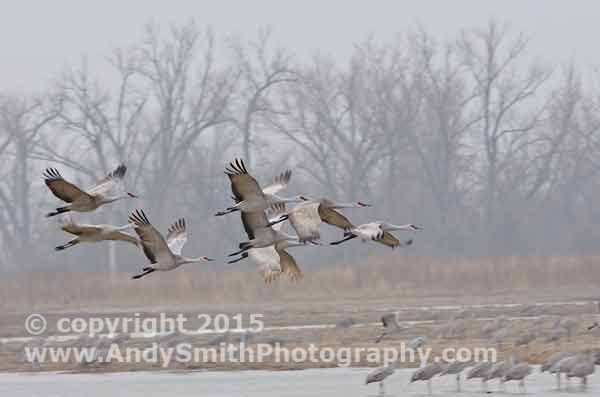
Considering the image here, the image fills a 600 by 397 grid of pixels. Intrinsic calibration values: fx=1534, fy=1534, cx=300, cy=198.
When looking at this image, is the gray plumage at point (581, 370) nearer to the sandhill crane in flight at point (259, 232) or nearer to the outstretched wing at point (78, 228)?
the sandhill crane in flight at point (259, 232)

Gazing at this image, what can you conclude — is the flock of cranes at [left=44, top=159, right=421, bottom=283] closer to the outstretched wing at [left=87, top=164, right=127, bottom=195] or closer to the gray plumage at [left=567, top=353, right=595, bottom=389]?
the outstretched wing at [left=87, top=164, right=127, bottom=195]

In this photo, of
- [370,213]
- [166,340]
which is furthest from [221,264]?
[166,340]

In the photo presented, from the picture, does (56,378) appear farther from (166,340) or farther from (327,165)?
(327,165)

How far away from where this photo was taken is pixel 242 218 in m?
15.5

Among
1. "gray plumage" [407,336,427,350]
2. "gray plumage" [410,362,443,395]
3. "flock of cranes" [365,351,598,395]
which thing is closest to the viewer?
"flock of cranes" [365,351,598,395]

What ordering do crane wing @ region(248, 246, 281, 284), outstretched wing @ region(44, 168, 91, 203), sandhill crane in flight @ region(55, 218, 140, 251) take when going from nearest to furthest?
outstretched wing @ region(44, 168, 91, 203) → sandhill crane in flight @ region(55, 218, 140, 251) → crane wing @ region(248, 246, 281, 284)

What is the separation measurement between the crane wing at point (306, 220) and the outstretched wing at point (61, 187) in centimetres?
206

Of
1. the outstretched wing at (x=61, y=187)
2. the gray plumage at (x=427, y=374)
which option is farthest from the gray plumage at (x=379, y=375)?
the outstretched wing at (x=61, y=187)

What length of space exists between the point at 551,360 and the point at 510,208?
34.2 metres

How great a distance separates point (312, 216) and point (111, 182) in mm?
2035

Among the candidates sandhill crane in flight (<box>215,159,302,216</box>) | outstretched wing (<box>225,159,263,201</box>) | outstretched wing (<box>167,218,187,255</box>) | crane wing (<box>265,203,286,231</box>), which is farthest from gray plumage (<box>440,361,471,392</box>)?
outstretched wing (<box>225,159,263,201</box>)

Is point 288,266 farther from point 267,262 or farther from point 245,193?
point 245,193

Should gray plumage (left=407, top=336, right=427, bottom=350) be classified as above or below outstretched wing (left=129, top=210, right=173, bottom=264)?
below

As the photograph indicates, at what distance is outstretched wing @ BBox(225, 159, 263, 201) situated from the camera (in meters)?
14.5
